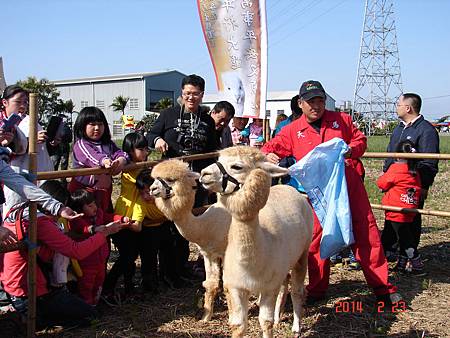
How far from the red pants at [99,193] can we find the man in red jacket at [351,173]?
1638 millimetres

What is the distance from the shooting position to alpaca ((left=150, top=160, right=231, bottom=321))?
3.37m

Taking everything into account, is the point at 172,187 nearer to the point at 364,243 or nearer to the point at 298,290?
the point at 298,290

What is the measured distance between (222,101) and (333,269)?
2.64 metres

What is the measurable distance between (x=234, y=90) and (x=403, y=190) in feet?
8.07

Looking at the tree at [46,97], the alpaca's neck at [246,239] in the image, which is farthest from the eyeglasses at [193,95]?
the tree at [46,97]

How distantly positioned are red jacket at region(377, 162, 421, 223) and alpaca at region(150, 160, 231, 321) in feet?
8.12

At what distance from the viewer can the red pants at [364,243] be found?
422 cm

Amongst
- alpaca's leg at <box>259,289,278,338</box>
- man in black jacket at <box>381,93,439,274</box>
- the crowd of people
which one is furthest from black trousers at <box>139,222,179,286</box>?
man in black jacket at <box>381,93,439,274</box>

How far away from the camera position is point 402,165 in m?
5.32

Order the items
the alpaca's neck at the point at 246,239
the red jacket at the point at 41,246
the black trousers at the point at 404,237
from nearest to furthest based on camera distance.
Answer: the alpaca's neck at the point at 246,239 < the red jacket at the point at 41,246 < the black trousers at the point at 404,237

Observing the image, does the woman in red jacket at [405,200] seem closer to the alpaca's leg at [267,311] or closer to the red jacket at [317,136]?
the red jacket at [317,136]

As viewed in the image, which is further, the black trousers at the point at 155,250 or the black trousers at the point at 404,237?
the black trousers at the point at 404,237

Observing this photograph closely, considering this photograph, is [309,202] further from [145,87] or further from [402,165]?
[145,87]

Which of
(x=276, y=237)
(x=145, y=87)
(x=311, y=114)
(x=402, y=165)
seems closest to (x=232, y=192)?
(x=276, y=237)
